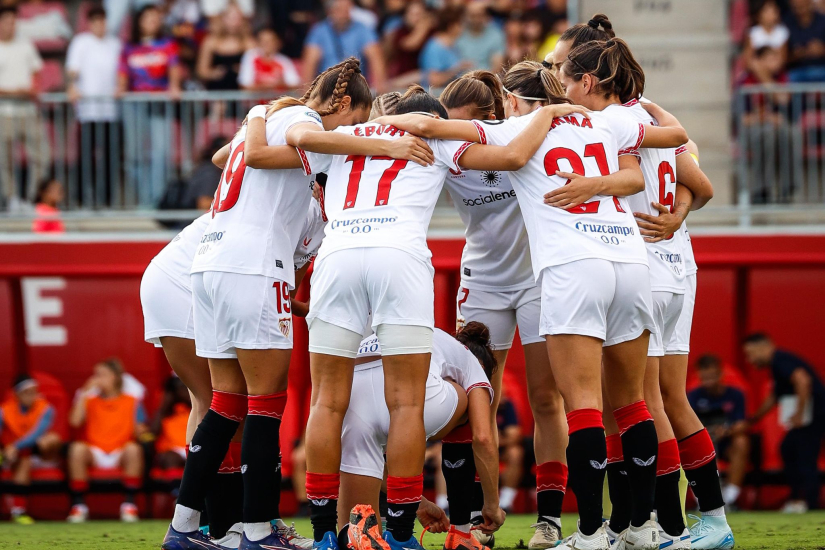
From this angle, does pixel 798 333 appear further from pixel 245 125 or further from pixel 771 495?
pixel 245 125

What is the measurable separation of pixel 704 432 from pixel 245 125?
8.83ft

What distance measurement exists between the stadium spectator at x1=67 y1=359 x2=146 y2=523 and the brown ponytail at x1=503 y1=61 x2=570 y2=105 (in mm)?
5893

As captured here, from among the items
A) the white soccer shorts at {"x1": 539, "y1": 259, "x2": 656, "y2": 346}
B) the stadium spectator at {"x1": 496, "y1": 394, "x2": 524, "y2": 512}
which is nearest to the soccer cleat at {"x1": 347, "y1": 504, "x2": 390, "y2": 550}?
the white soccer shorts at {"x1": 539, "y1": 259, "x2": 656, "y2": 346}

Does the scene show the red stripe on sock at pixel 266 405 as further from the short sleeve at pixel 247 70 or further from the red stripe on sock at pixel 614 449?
the short sleeve at pixel 247 70

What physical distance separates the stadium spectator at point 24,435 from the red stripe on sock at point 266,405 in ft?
19.1

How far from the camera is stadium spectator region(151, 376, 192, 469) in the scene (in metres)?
9.63

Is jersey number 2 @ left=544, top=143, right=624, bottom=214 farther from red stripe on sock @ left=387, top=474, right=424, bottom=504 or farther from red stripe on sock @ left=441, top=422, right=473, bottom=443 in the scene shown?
red stripe on sock @ left=387, top=474, right=424, bottom=504

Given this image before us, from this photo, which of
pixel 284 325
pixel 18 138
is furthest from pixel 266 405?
pixel 18 138

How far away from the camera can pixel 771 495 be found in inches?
375

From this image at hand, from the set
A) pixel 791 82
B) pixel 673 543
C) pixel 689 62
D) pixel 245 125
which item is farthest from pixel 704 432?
pixel 689 62

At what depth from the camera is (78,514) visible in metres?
9.42

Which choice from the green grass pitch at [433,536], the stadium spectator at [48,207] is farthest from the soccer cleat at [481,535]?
the stadium spectator at [48,207]

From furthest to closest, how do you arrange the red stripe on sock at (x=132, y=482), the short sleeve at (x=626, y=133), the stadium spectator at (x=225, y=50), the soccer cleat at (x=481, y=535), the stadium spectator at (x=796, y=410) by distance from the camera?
1. the stadium spectator at (x=225, y=50)
2. the red stripe on sock at (x=132, y=482)
3. the stadium spectator at (x=796, y=410)
4. the soccer cleat at (x=481, y=535)
5. the short sleeve at (x=626, y=133)

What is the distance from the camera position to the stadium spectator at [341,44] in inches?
432
